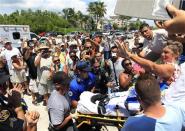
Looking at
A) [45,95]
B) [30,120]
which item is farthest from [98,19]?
[30,120]

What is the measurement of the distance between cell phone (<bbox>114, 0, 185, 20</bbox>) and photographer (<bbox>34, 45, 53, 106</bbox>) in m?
7.22

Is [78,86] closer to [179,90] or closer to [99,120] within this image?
[99,120]

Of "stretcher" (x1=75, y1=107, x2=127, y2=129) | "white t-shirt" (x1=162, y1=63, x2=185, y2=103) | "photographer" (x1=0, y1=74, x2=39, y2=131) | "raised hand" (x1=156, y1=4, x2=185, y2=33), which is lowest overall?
"stretcher" (x1=75, y1=107, x2=127, y2=129)

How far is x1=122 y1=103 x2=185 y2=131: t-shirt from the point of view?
8.56 feet

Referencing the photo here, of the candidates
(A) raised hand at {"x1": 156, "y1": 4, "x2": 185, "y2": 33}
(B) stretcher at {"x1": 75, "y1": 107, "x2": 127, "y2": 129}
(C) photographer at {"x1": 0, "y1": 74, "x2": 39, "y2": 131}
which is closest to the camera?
(A) raised hand at {"x1": 156, "y1": 4, "x2": 185, "y2": 33}

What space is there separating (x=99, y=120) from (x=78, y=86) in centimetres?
114

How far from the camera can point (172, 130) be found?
2.64 m

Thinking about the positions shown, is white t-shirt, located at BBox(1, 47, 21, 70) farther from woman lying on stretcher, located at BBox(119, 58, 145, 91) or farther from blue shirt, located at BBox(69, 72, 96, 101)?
woman lying on stretcher, located at BBox(119, 58, 145, 91)

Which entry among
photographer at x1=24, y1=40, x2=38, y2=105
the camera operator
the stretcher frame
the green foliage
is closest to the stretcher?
the stretcher frame

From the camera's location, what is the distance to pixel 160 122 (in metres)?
2.61

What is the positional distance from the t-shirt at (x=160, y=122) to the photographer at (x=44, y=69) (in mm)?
7210

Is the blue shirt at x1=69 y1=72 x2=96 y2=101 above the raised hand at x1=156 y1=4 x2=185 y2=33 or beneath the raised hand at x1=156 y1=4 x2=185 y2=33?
beneath

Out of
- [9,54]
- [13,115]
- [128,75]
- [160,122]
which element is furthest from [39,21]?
[160,122]

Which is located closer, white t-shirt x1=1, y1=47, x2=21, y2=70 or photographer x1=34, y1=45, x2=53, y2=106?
photographer x1=34, y1=45, x2=53, y2=106
